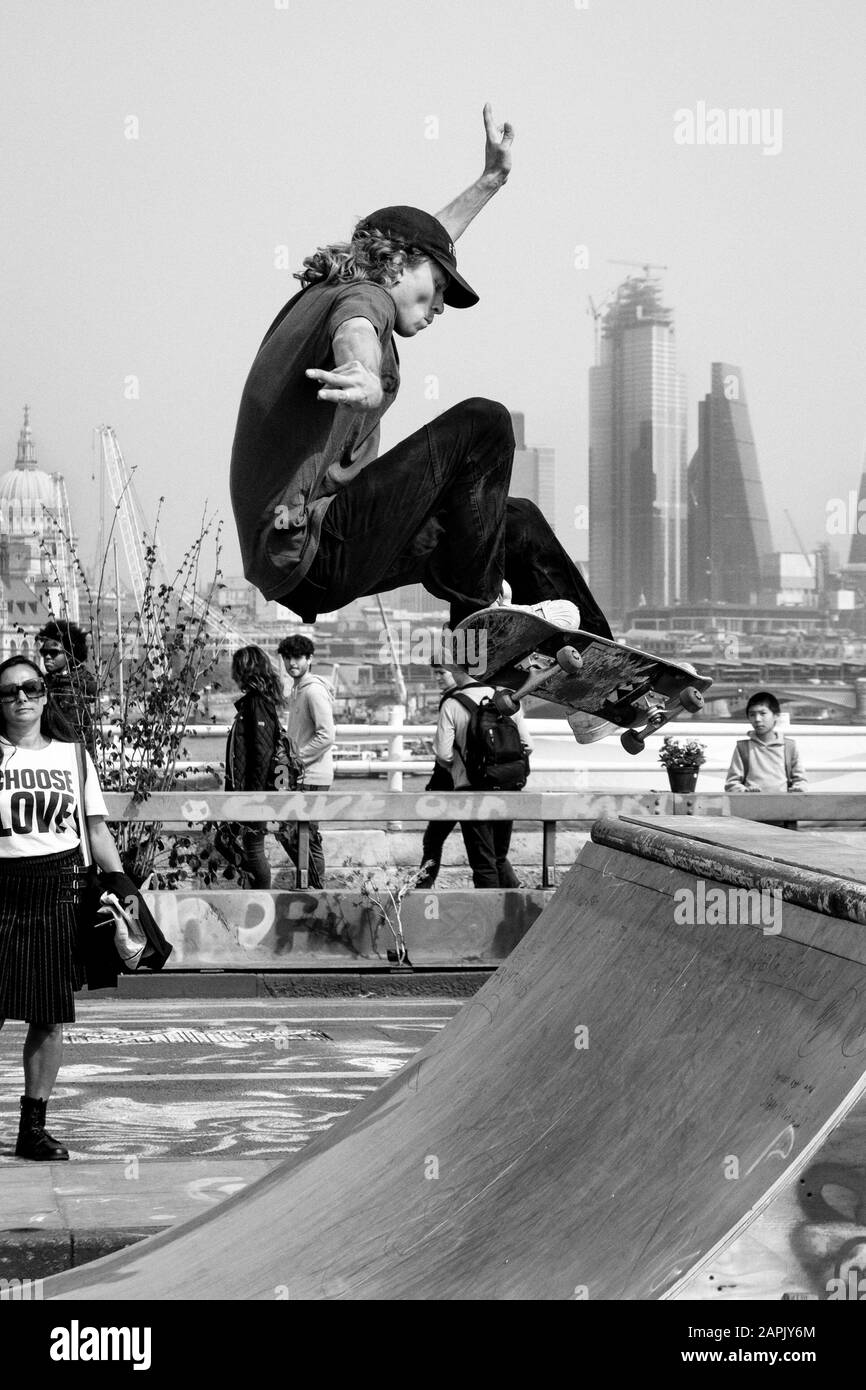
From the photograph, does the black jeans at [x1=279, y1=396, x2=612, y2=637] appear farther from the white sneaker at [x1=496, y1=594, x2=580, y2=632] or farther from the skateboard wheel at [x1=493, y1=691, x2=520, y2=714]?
the skateboard wheel at [x1=493, y1=691, x2=520, y2=714]

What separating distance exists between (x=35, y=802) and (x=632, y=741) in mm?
2454

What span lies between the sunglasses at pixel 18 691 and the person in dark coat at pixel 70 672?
126 inches

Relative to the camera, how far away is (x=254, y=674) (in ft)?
39.4

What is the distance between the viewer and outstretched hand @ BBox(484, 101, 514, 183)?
16.9 ft

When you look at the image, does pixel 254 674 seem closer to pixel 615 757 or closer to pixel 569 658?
pixel 569 658

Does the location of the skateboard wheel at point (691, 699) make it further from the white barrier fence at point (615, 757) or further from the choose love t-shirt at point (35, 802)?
the white barrier fence at point (615, 757)

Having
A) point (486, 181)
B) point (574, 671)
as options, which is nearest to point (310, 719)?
point (574, 671)

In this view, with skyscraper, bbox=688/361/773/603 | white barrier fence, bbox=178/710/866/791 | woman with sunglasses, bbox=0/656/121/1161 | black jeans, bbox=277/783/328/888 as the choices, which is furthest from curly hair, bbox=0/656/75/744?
skyscraper, bbox=688/361/773/603

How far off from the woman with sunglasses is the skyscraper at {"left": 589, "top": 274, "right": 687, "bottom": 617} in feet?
7.69

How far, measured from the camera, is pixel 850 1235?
3527mm

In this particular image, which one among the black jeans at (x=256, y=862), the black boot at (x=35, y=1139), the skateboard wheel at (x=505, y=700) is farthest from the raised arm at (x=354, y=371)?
the black jeans at (x=256, y=862)
